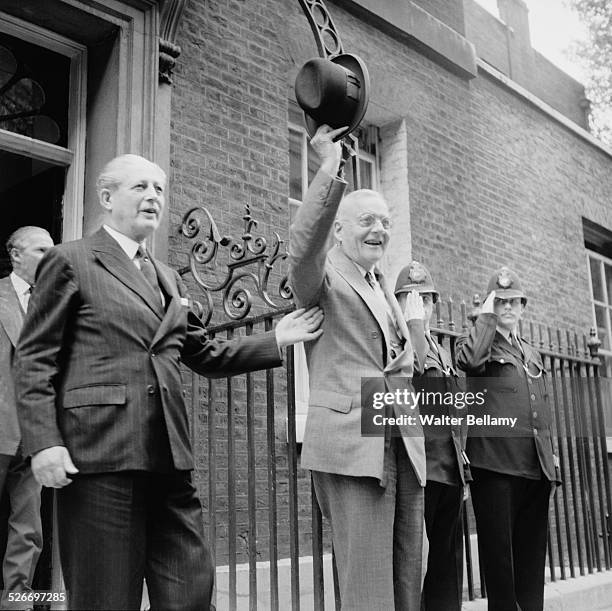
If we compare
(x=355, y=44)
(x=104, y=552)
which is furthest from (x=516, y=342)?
(x=355, y=44)

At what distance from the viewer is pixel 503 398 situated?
4801 millimetres

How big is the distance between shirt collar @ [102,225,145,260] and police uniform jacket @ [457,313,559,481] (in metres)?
2.39

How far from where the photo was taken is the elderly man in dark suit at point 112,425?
2.48m

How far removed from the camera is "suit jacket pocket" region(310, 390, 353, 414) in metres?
3.27

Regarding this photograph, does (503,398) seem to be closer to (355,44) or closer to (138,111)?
(138,111)

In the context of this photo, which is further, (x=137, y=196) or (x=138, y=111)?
(x=138, y=111)

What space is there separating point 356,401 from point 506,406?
70.4 inches

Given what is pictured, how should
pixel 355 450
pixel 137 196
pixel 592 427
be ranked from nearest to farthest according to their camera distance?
pixel 137 196
pixel 355 450
pixel 592 427

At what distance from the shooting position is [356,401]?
3.27 metres

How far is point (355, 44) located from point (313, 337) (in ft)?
16.1

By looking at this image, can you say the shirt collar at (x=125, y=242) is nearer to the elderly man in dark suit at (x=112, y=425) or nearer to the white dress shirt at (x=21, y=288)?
the elderly man in dark suit at (x=112, y=425)

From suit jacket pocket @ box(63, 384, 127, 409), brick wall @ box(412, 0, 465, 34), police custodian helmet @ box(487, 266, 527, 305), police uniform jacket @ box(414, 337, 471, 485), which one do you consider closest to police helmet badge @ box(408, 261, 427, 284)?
police uniform jacket @ box(414, 337, 471, 485)

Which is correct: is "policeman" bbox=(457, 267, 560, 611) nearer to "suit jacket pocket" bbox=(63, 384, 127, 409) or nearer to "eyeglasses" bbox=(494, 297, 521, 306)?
"eyeglasses" bbox=(494, 297, 521, 306)

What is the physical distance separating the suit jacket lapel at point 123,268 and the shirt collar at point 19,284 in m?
1.84
